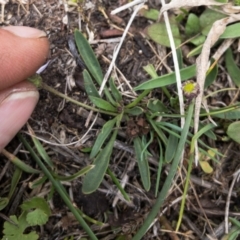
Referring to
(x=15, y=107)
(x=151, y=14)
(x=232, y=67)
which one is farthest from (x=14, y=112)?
(x=232, y=67)

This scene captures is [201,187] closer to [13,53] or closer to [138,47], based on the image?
[138,47]

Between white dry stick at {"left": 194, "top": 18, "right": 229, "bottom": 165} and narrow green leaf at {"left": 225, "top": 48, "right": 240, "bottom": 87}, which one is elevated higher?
white dry stick at {"left": 194, "top": 18, "right": 229, "bottom": 165}

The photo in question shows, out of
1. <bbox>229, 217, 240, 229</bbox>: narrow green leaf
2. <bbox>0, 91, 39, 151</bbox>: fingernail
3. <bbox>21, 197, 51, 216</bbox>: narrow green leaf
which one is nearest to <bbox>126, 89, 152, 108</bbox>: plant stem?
<bbox>0, 91, 39, 151</bbox>: fingernail

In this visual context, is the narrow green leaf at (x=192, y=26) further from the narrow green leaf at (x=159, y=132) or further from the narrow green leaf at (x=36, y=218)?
the narrow green leaf at (x=36, y=218)

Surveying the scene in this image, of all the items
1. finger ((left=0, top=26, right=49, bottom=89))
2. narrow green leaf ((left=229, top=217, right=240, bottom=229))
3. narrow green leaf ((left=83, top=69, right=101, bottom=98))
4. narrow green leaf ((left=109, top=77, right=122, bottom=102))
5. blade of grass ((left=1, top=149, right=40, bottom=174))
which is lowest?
narrow green leaf ((left=229, top=217, right=240, bottom=229))

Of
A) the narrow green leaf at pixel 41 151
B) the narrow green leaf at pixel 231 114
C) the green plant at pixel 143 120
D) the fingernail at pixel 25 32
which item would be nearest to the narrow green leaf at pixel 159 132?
the green plant at pixel 143 120

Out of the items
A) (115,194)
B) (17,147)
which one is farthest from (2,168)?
(115,194)

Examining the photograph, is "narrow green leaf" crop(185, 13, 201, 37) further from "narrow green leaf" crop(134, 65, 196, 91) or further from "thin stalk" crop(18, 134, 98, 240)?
"thin stalk" crop(18, 134, 98, 240)
